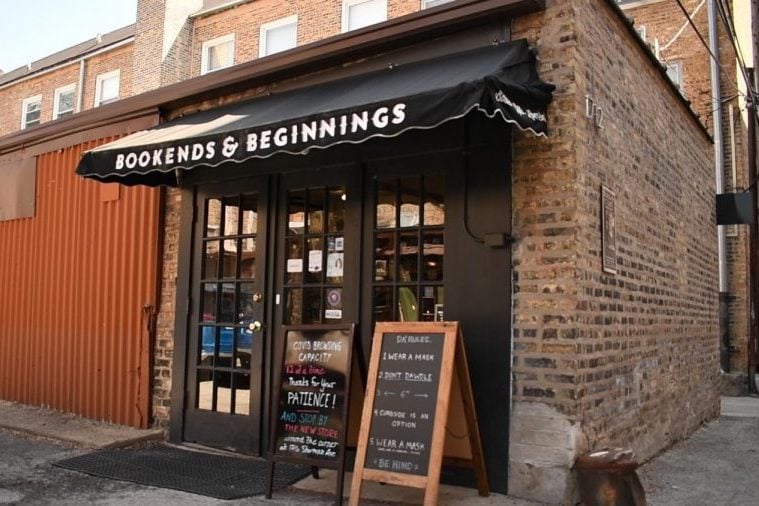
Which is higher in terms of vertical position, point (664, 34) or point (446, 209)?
point (664, 34)

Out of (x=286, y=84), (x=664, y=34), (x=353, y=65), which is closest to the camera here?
(x=353, y=65)

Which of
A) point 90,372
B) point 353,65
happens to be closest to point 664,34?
point 353,65

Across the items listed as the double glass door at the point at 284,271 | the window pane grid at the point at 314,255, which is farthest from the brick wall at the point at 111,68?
the window pane grid at the point at 314,255

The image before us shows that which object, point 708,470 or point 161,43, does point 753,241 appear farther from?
point 161,43

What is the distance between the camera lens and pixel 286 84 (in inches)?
254

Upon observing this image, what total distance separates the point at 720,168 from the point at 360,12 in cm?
896

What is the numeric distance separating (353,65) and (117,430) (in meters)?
4.25

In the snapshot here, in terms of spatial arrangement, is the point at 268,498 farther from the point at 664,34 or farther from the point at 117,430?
the point at 664,34

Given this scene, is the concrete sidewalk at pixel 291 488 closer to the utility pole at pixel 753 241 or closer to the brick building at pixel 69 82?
the utility pole at pixel 753 241

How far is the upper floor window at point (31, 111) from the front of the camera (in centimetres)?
2303

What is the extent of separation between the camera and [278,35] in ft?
59.5

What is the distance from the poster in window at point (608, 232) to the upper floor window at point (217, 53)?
15.5m

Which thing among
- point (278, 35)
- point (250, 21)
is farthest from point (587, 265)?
point (250, 21)

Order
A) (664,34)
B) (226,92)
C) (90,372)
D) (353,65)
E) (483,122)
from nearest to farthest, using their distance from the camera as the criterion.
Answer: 1. (483,122)
2. (353,65)
3. (226,92)
4. (90,372)
5. (664,34)
